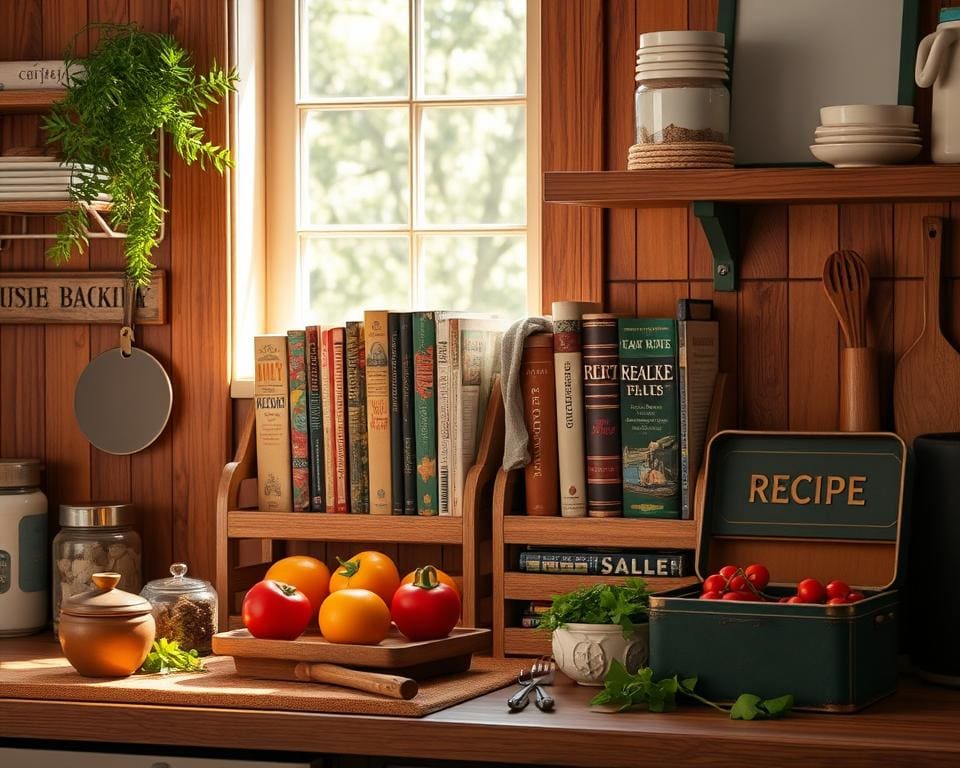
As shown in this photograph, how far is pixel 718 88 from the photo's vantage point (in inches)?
87.9

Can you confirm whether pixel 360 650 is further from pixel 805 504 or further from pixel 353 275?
pixel 353 275

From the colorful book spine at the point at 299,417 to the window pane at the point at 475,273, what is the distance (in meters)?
0.30

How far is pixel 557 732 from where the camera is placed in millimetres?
1867

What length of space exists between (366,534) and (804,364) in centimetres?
77

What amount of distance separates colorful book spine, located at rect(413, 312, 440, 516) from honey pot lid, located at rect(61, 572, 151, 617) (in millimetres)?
487

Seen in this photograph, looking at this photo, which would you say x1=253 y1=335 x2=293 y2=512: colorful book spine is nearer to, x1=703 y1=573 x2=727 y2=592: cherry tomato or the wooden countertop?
the wooden countertop

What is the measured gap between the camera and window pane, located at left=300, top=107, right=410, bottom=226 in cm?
269

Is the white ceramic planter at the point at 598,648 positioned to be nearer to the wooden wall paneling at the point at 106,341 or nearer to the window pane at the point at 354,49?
the wooden wall paneling at the point at 106,341

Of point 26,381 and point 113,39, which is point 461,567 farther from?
point 113,39

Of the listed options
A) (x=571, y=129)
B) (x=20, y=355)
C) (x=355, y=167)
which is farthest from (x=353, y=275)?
(x=20, y=355)

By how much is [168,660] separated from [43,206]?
2.79 ft

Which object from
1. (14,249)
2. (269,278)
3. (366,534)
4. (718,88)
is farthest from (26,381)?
(718,88)

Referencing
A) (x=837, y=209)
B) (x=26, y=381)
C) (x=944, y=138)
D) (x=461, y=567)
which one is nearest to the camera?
(x=944, y=138)

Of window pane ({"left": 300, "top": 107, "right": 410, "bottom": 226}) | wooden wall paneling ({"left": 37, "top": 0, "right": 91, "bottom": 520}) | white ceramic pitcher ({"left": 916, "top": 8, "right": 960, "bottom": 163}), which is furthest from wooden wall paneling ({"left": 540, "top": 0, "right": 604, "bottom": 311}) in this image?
wooden wall paneling ({"left": 37, "top": 0, "right": 91, "bottom": 520})
